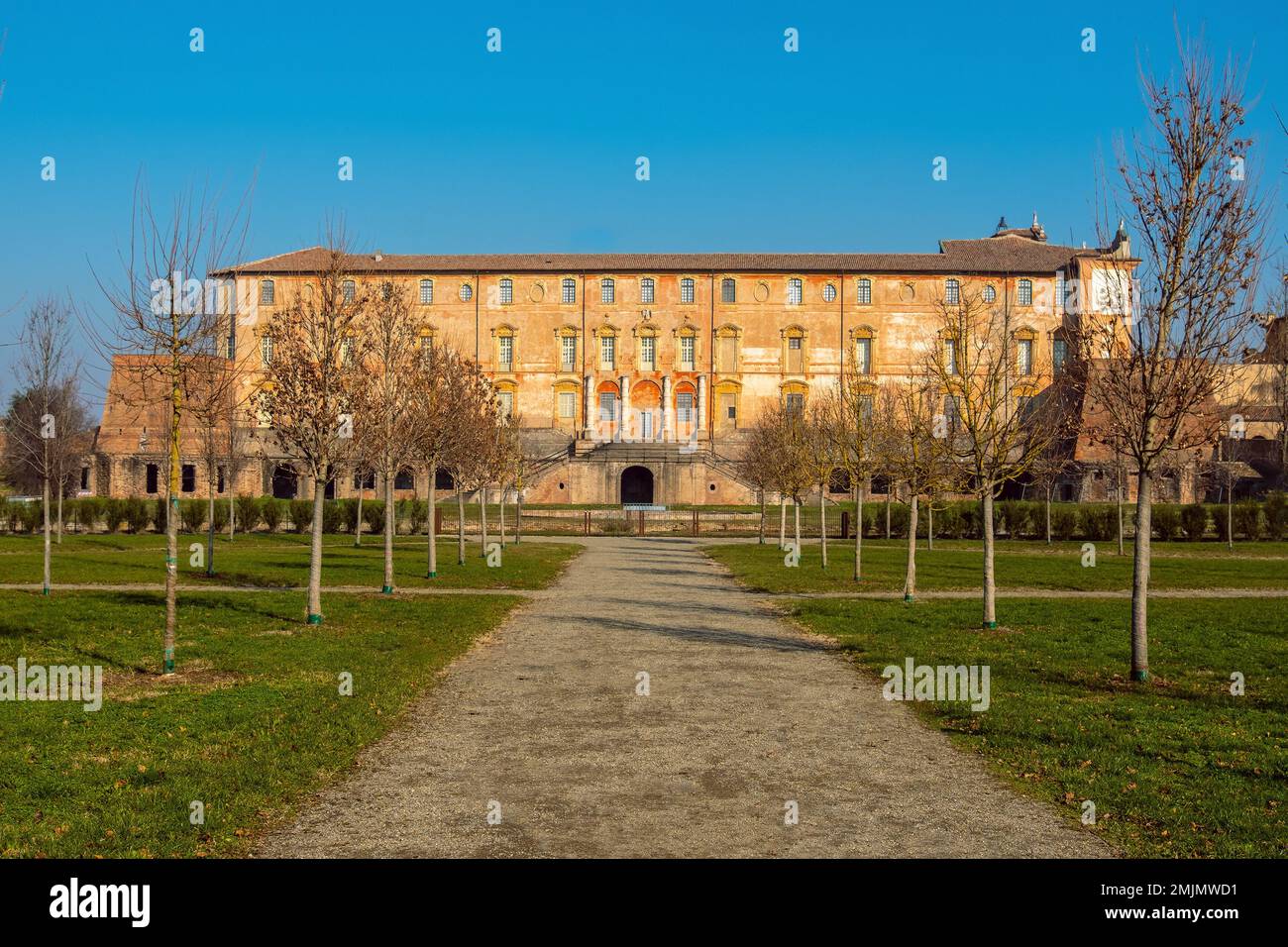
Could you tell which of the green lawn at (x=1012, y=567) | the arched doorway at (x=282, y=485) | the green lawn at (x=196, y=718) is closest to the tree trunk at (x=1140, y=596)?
the green lawn at (x=196, y=718)

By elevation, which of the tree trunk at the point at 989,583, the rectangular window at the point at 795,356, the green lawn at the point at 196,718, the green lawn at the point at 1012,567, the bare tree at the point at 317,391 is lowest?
the green lawn at the point at 1012,567

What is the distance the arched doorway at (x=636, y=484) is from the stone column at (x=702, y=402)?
7182 mm

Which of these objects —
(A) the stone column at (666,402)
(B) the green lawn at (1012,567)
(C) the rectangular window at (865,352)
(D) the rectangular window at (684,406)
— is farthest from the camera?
(C) the rectangular window at (865,352)

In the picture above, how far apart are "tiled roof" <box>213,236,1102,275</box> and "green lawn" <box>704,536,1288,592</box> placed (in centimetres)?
3514

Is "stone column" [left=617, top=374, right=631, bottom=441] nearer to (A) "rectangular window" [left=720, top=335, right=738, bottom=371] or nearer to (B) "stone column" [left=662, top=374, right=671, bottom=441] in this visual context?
(B) "stone column" [left=662, top=374, right=671, bottom=441]

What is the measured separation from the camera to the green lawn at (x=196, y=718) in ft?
21.8

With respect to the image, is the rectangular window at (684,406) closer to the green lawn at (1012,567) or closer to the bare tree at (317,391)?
the green lawn at (1012,567)

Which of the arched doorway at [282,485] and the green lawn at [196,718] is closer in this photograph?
the green lawn at [196,718]

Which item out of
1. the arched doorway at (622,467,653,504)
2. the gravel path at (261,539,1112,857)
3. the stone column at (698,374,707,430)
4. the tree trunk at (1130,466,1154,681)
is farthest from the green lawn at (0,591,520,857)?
the stone column at (698,374,707,430)

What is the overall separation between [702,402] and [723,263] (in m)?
10.1

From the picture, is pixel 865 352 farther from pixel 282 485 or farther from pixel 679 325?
pixel 282 485

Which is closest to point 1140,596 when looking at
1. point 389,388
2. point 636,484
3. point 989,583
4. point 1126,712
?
point 1126,712

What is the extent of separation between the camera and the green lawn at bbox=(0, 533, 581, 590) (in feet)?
78.0
